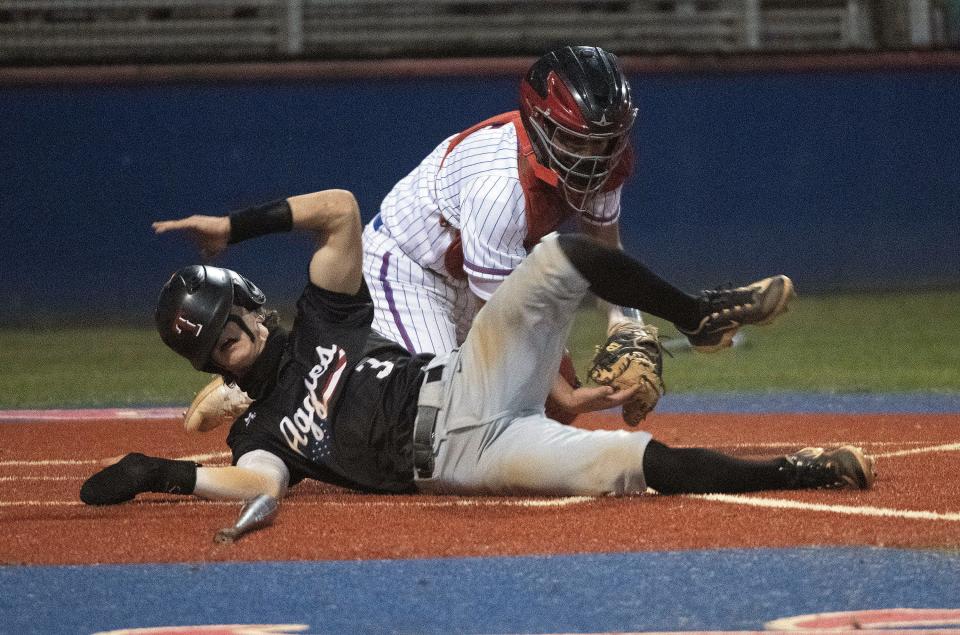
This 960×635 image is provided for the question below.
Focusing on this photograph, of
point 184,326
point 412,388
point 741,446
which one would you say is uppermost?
point 184,326

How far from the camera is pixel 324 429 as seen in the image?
4.69 metres

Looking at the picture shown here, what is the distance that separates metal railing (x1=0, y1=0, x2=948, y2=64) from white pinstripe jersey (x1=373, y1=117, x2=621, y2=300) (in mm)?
7012

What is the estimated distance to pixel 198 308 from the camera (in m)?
4.65

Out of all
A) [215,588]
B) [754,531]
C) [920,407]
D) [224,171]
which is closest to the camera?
[215,588]

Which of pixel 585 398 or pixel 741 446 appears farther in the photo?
pixel 741 446

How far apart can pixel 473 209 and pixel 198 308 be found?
1.03m

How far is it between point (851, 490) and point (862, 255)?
348 inches

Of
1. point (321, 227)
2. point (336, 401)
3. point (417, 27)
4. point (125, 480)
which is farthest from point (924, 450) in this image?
point (417, 27)

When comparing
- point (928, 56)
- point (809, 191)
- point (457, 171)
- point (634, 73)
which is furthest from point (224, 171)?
point (457, 171)

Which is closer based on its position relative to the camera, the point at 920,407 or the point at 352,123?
the point at 920,407

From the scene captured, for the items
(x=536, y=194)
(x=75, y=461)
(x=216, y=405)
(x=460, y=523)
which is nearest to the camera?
(x=460, y=523)

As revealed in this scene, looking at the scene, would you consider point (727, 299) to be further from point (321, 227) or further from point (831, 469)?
point (321, 227)

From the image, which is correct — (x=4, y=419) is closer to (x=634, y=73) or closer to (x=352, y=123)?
(x=352, y=123)

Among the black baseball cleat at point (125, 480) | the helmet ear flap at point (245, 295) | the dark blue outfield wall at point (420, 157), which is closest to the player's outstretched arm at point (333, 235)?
the helmet ear flap at point (245, 295)
